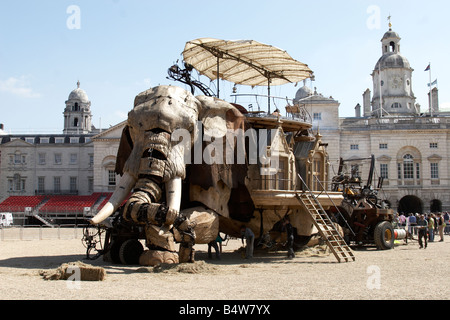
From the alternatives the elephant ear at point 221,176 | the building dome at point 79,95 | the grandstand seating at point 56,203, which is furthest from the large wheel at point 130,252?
the building dome at point 79,95

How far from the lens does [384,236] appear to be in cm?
2439

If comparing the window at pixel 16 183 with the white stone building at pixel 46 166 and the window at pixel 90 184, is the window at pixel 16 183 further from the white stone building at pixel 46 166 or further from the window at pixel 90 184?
the window at pixel 90 184

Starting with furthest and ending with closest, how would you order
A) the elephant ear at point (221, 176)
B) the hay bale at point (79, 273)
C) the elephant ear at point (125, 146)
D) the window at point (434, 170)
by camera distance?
the window at point (434, 170) → the elephant ear at point (125, 146) → the elephant ear at point (221, 176) → the hay bale at point (79, 273)

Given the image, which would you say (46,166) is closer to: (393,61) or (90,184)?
(90,184)

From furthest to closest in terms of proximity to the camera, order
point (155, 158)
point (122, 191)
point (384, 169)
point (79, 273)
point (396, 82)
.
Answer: point (396, 82) < point (384, 169) < point (122, 191) < point (155, 158) < point (79, 273)

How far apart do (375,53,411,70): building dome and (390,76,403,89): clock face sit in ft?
5.70

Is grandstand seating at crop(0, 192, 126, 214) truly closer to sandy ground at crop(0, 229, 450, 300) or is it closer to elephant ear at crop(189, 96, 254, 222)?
sandy ground at crop(0, 229, 450, 300)

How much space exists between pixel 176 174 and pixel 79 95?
265 feet

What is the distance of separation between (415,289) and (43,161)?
212 feet

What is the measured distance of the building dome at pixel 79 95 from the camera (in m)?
91.3

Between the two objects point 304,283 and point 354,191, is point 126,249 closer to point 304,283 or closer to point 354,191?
point 304,283

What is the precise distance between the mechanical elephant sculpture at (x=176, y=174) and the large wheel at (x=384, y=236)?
808cm

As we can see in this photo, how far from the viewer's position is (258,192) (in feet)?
61.8

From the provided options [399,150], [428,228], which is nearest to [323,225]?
[428,228]
